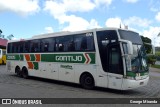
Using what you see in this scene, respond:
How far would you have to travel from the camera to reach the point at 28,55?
20.1 m

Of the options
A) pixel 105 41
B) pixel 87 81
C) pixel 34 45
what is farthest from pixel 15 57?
pixel 105 41

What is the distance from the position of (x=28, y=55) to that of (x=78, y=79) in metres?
5.96

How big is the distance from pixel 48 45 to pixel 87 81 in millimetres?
4387

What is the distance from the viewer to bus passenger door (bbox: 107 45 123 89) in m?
13.1

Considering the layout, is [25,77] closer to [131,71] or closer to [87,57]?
[87,57]

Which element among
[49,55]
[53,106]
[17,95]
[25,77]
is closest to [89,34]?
[49,55]

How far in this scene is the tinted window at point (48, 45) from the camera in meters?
Result: 17.5

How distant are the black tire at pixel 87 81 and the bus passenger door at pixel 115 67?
131 centimetres

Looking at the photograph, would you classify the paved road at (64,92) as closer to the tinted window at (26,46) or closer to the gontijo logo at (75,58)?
the gontijo logo at (75,58)

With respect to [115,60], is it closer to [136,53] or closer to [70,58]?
[136,53]

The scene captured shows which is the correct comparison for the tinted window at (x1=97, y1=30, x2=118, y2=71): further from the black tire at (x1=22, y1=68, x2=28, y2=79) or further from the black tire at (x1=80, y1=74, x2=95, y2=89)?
the black tire at (x1=22, y1=68, x2=28, y2=79)

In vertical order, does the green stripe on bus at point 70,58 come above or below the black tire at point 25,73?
above

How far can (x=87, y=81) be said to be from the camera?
14945 millimetres

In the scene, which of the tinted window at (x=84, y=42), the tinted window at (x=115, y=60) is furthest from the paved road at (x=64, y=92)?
the tinted window at (x=84, y=42)
